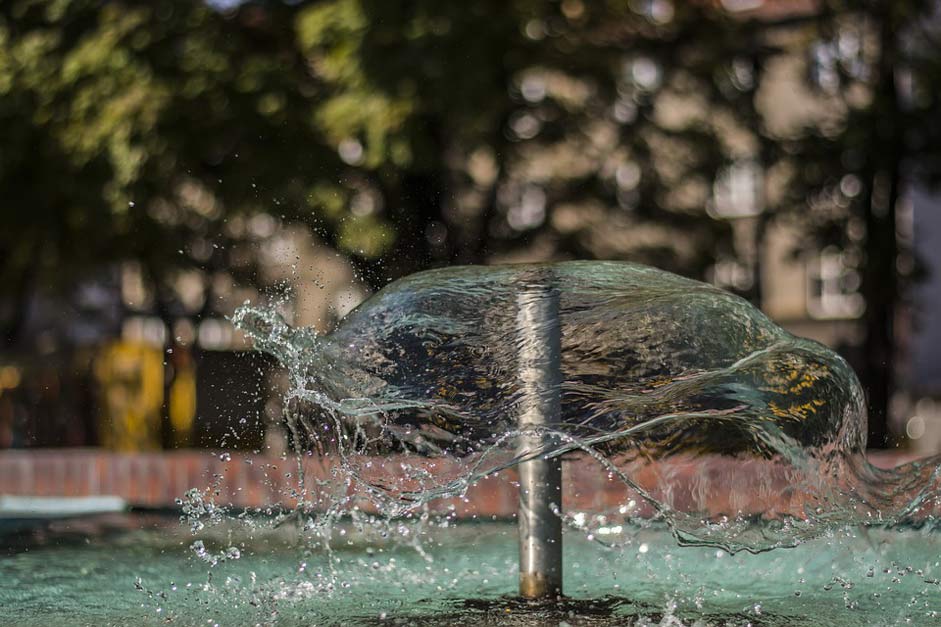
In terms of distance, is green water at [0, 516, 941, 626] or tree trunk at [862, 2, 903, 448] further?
tree trunk at [862, 2, 903, 448]

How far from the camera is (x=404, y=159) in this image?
935 cm

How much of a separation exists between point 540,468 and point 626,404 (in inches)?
8.9

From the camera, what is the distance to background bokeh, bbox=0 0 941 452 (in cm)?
955

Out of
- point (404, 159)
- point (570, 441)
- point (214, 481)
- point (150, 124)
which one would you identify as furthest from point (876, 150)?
point (570, 441)

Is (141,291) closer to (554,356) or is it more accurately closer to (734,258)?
(734,258)

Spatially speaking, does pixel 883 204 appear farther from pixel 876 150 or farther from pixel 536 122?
pixel 536 122

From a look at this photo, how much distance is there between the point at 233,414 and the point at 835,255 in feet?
16.0

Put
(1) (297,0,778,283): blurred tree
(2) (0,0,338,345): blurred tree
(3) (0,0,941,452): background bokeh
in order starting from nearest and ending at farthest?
(1) (297,0,778,283): blurred tree, (3) (0,0,941,452): background bokeh, (2) (0,0,338,345): blurred tree

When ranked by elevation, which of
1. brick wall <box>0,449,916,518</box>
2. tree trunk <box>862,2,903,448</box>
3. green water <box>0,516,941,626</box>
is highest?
tree trunk <box>862,2,903,448</box>

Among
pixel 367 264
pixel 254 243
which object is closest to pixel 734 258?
pixel 367 264

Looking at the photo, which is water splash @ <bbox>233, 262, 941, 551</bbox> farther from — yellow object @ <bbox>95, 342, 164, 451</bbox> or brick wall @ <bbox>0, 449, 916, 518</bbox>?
yellow object @ <bbox>95, 342, 164, 451</bbox>

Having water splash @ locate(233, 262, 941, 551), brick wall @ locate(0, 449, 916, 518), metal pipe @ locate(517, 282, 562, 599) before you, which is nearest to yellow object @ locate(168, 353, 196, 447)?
brick wall @ locate(0, 449, 916, 518)

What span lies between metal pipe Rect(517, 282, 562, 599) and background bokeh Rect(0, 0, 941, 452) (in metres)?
6.05

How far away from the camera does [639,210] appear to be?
35.9ft
